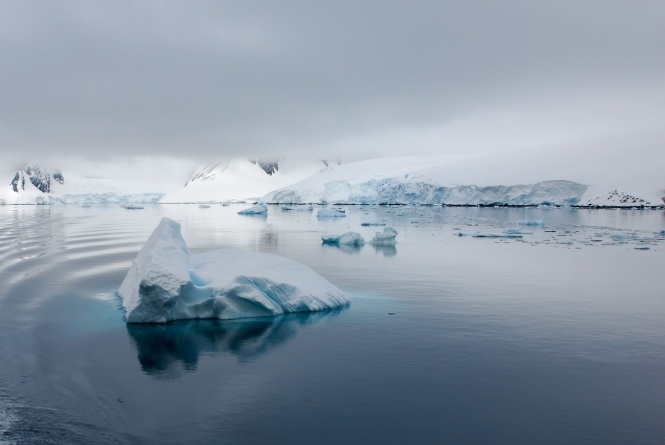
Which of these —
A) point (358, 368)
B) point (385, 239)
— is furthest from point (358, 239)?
point (358, 368)

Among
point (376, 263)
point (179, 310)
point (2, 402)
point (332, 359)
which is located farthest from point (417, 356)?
point (376, 263)

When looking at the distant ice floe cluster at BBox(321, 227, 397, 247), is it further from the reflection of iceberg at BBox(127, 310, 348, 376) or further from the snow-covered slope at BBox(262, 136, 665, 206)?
the snow-covered slope at BBox(262, 136, 665, 206)

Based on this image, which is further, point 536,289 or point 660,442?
point 536,289

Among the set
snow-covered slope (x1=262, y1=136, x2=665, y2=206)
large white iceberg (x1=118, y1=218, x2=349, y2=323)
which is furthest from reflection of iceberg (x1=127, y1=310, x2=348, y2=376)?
snow-covered slope (x1=262, y1=136, x2=665, y2=206)

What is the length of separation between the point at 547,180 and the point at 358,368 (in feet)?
247

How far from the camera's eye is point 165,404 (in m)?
5.92

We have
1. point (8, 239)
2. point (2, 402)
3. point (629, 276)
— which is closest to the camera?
point (2, 402)

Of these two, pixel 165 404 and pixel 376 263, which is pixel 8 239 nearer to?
pixel 376 263

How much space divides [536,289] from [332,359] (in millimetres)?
7386

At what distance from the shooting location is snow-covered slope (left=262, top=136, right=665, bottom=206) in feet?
239

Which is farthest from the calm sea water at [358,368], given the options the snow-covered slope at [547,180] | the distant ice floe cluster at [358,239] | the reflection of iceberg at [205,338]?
the snow-covered slope at [547,180]

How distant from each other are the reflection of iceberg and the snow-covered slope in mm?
71471

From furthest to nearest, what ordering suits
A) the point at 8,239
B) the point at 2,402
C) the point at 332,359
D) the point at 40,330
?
the point at 8,239 < the point at 40,330 < the point at 332,359 < the point at 2,402

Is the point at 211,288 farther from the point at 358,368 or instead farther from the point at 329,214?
the point at 329,214
